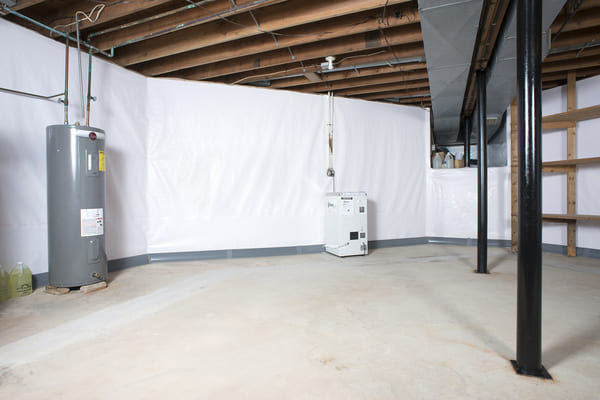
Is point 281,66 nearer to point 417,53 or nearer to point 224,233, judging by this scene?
point 417,53

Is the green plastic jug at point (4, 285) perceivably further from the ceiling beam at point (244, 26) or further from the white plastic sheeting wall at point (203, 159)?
the ceiling beam at point (244, 26)

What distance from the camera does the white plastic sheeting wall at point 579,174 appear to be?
4156 millimetres

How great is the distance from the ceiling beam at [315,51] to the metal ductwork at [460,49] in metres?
0.48

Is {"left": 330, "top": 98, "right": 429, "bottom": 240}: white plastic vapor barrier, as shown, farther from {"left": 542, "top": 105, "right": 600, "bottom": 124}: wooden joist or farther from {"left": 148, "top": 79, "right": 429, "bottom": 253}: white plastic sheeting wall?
{"left": 542, "top": 105, "right": 600, "bottom": 124}: wooden joist

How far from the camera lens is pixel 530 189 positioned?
1.53m

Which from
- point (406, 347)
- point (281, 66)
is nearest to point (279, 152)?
point (281, 66)

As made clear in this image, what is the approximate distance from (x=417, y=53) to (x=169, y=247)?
3701 mm

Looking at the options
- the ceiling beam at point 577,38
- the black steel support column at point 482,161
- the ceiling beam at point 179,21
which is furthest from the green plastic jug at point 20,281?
the ceiling beam at point 577,38

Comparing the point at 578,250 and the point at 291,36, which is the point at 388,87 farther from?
the point at 578,250

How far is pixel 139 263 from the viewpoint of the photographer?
3.98 m

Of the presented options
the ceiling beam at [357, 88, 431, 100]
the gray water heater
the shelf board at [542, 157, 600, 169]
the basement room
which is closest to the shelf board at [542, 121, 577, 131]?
the basement room

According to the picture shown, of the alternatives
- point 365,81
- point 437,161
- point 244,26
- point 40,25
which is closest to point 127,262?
point 40,25

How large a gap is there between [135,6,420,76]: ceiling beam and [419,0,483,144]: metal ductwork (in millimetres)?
418

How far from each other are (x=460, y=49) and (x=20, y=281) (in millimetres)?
4125
